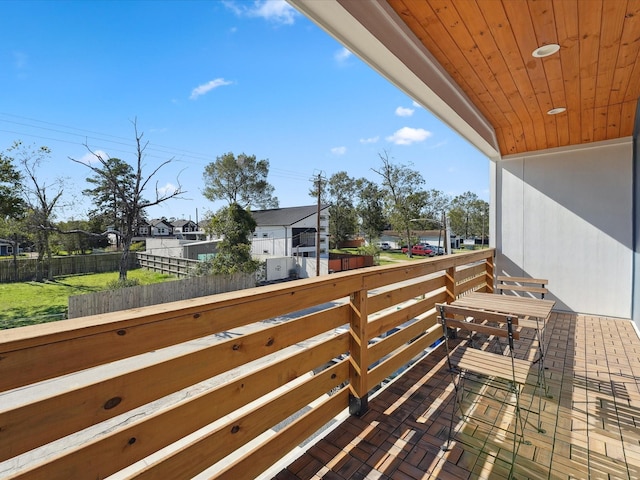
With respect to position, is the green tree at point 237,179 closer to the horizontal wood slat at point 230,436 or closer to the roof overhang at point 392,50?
the roof overhang at point 392,50

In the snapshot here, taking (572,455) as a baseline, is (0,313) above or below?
below

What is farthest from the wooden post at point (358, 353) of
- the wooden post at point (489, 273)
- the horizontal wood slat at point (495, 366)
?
the wooden post at point (489, 273)

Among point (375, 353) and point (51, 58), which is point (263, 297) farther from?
point (51, 58)

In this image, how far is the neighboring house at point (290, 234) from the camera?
20.3m

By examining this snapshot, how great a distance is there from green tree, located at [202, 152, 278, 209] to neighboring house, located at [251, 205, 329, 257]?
7342 mm

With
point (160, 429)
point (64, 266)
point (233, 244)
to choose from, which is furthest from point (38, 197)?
→ point (160, 429)

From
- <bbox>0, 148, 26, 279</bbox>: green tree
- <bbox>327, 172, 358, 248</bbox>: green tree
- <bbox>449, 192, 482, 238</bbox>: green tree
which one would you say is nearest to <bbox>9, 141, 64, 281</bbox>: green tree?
<bbox>0, 148, 26, 279</bbox>: green tree

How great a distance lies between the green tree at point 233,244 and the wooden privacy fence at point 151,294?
40 cm

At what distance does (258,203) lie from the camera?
2950 centimetres

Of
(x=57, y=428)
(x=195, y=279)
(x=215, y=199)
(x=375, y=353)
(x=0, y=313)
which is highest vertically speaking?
(x=215, y=199)

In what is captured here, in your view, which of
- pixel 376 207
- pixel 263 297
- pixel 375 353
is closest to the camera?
pixel 263 297

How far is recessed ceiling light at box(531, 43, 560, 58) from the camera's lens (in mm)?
2369

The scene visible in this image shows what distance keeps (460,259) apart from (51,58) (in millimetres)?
22011

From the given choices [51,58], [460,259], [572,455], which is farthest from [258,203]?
[572,455]
